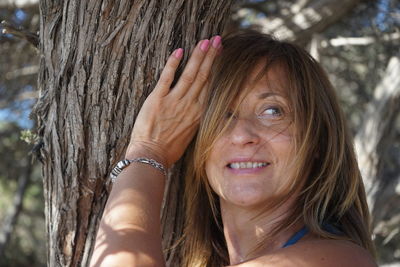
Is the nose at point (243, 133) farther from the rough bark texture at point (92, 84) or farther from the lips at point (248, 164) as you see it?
the rough bark texture at point (92, 84)

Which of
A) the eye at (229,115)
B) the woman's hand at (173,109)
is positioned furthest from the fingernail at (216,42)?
the eye at (229,115)

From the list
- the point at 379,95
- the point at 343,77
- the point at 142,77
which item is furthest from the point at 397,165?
the point at 142,77

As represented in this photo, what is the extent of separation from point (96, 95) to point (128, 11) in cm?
33

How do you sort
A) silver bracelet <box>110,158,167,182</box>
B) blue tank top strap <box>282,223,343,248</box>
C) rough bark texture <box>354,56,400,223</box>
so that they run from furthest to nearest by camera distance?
rough bark texture <box>354,56,400,223</box> → silver bracelet <box>110,158,167,182</box> → blue tank top strap <box>282,223,343,248</box>

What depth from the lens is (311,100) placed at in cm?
234

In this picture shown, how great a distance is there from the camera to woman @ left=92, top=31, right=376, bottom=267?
7.50 feet

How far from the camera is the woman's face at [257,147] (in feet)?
7.50

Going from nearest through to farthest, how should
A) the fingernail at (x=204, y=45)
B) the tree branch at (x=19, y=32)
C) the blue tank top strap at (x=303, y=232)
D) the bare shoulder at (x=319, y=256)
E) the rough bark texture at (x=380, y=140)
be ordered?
1. the bare shoulder at (x=319, y=256)
2. the blue tank top strap at (x=303, y=232)
3. the fingernail at (x=204, y=45)
4. the tree branch at (x=19, y=32)
5. the rough bark texture at (x=380, y=140)

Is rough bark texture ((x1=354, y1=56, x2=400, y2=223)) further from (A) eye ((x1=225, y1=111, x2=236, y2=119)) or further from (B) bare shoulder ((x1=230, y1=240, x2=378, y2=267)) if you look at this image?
(B) bare shoulder ((x1=230, y1=240, x2=378, y2=267))

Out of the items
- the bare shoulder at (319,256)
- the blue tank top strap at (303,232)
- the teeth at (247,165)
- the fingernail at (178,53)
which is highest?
the fingernail at (178,53)

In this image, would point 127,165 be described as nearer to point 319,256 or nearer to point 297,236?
point 297,236

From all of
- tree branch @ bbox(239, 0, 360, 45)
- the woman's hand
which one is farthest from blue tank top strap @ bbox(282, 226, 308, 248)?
tree branch @ bbox(239, 0, 360, 45)

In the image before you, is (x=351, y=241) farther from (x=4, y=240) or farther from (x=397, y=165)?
(x=4, y=240)

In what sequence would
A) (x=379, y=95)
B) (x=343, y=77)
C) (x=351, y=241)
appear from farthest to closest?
(x=343, y=77), (x=379, y=95), (x=351, y=241)
